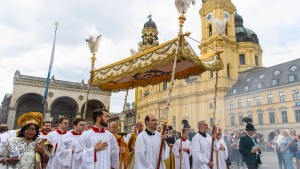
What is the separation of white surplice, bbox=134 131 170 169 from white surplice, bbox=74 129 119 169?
43cm

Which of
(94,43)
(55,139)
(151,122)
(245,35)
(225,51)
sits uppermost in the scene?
(245,35)

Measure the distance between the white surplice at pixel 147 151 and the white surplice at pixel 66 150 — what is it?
131cm

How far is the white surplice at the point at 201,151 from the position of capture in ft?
18.7

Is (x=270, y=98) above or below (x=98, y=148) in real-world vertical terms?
above

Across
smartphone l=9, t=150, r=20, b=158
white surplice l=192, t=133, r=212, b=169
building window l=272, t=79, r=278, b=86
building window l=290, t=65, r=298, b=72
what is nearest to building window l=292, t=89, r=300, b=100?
building window l=272, t=79, r=278, b=86

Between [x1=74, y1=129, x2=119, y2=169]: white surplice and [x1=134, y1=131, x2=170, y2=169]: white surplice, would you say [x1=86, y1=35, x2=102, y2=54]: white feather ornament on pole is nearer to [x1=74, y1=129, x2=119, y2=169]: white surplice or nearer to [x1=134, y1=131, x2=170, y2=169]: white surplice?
[x1=134, y1=131, x2=170, y2=169]: white surplice

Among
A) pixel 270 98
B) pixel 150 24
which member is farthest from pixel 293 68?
pixel 150 24

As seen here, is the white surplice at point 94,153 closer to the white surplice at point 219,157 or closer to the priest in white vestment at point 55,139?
the priest in white vestment at point 55,139

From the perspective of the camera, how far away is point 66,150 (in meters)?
5.05

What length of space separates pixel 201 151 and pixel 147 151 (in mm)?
1965

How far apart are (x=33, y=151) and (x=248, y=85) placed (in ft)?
121

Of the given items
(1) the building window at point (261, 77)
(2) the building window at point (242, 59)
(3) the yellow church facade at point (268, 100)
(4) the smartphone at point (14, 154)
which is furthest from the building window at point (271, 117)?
(4) the smartphone at point (14, 154)

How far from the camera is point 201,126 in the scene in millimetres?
6211

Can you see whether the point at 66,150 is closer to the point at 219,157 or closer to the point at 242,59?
the point at 219,157
